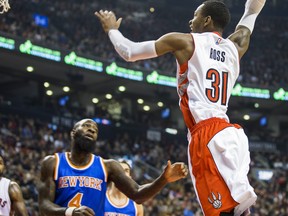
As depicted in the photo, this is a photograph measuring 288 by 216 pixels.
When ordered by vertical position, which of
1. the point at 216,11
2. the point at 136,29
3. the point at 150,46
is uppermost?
the point at 136,29

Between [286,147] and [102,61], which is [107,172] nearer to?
[102,61]

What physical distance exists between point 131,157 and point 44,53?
652 cm

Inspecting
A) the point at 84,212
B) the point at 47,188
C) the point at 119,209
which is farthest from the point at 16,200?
the point at 84,212

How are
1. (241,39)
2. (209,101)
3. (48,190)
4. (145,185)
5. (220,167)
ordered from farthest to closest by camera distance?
(48,190) → (145,185) → (241,39) → (209,101) → (220,167)

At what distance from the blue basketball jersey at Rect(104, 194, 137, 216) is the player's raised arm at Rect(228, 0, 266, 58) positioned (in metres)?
3.77

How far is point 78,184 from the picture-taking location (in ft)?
20.0

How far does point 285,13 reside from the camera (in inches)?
1736

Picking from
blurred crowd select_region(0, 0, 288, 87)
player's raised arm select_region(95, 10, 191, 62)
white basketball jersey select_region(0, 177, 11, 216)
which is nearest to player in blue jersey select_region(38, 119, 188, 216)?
player's raised arm select_region(95, 10, 191, 62)

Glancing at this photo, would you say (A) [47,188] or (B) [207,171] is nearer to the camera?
(B) [207,171]

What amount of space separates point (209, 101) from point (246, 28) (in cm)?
105

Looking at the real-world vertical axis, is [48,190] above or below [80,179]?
below

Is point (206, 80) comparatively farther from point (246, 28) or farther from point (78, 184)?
point (78, 184)

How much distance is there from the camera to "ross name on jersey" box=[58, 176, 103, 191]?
607 cm

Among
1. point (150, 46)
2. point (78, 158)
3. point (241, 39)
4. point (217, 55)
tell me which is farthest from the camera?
point (78, 158)
